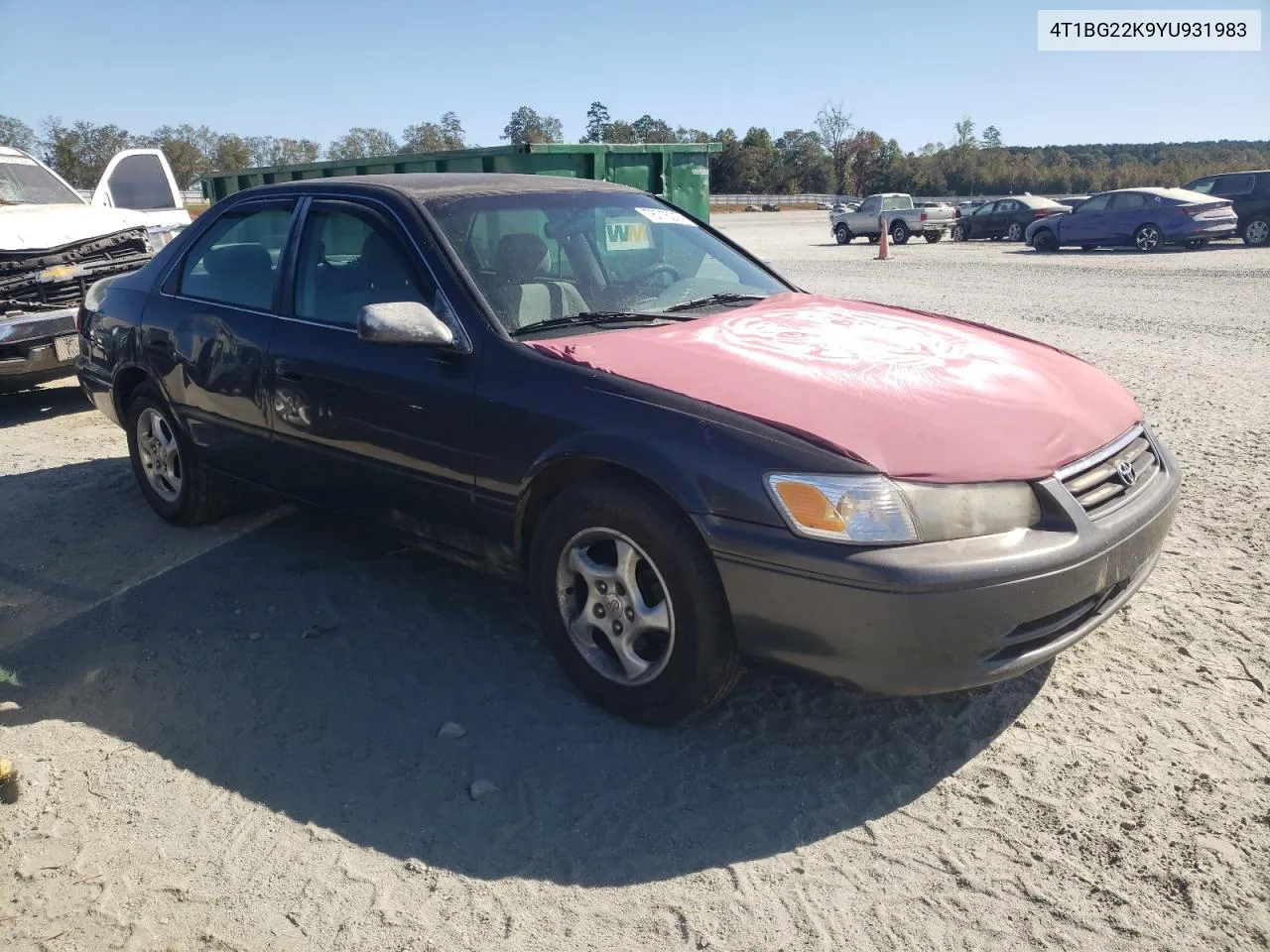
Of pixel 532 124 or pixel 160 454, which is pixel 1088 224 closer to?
pixel 160 454

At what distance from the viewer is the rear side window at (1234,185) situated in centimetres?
2166

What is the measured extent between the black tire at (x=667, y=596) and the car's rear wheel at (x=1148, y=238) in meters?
22.0

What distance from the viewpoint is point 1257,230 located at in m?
21.8

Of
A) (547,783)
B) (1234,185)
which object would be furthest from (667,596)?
(1234,185)

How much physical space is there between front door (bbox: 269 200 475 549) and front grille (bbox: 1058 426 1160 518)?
197 cm

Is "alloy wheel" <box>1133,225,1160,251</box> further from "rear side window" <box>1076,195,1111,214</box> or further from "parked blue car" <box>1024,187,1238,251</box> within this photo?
"rear side window" <box>1076,195,1111,214</box>

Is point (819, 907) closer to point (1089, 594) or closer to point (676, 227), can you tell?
point (1089, 594)

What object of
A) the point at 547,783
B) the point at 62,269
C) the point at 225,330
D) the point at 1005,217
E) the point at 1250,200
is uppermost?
the point at 1005,217

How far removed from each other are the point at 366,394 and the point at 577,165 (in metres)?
5.97

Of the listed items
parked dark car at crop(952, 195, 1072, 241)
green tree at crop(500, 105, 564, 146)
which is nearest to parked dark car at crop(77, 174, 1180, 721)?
parked dark car at crop(952, 195, 1072, 241)

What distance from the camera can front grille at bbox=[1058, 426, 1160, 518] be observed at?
3000 millimetres

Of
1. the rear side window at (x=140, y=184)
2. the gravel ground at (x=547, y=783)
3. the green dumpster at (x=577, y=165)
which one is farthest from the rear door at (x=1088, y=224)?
the gravel ground at (x=547, y=783)

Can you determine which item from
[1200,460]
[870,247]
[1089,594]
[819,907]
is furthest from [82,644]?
[870,247]

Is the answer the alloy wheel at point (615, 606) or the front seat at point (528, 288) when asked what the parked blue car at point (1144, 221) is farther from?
the alloy wheel at point (615, 606)
